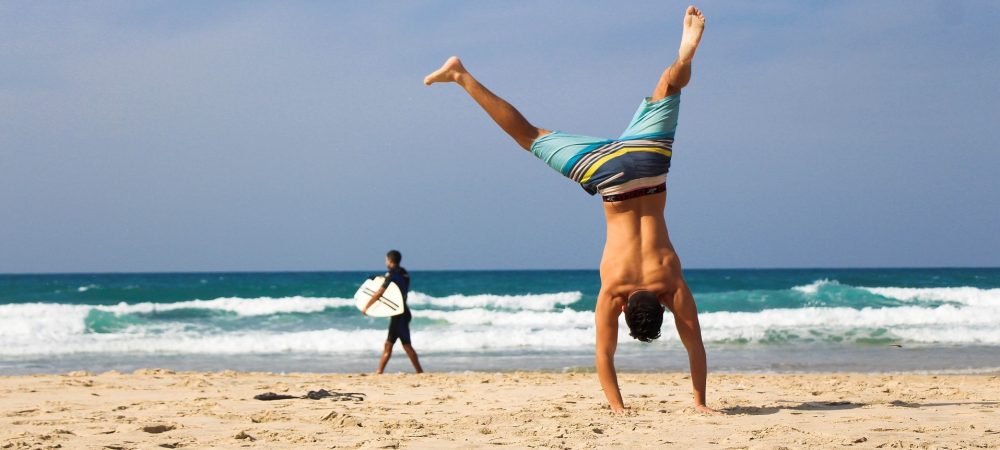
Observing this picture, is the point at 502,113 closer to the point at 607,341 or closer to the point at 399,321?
the point at 607,341

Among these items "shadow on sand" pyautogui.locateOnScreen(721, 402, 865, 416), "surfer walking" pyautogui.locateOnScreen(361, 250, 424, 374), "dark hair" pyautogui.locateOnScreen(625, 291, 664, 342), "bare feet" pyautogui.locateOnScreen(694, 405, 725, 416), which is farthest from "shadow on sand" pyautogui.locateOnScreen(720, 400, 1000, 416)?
"surfer walking" pyautogui.locateOnScreen(361, 250, 424, 374)

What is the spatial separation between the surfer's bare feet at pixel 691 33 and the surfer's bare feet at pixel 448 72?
141 centimetres

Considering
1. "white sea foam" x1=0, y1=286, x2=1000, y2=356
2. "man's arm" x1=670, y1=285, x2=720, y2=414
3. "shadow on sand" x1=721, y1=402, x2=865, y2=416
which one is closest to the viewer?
"man's arm" x1=670, y1=285, x2=720, y2=414

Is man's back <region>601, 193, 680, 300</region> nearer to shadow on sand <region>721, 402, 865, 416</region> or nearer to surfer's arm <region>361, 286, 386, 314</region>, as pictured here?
shadow on sand <region>721, 402, 865, 416</region>

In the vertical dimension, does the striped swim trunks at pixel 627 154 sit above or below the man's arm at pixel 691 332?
above

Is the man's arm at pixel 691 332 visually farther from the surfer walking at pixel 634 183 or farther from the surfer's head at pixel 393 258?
the surfer's head at pixel 393 258

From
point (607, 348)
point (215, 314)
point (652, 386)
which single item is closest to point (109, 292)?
point (215, 314)

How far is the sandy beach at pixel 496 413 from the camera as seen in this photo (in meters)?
5.42

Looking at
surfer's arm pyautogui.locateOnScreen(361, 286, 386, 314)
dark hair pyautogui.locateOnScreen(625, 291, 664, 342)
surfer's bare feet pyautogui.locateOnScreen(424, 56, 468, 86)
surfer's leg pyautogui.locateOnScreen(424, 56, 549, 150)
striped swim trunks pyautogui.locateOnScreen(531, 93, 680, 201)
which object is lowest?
dark hair pyautogui.locateOnScreen(625, 291, 664, 342)

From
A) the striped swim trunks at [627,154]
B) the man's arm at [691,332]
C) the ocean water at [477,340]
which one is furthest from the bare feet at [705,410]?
the ocean water at [477,340]

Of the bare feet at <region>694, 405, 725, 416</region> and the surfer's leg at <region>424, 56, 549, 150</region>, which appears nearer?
the surfer's leg at <region>424, 56, 549, 150</region>

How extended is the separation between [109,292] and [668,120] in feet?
107

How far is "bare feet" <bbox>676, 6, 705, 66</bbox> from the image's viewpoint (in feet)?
19.0

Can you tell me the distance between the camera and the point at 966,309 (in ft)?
79.2
